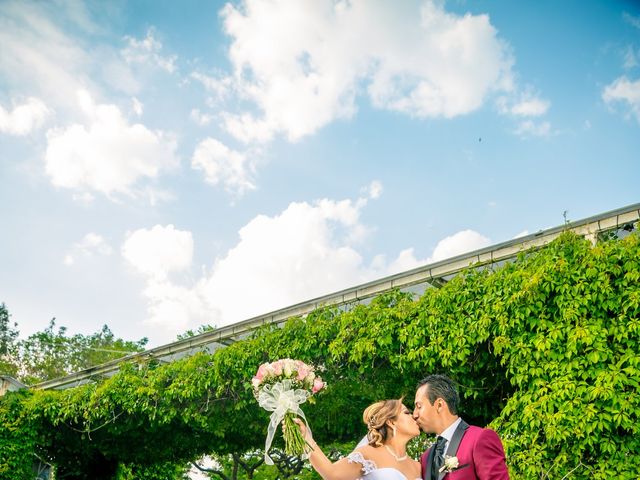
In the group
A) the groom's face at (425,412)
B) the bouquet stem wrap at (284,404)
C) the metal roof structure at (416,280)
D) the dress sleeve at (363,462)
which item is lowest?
the dress sleeve at (363,462)

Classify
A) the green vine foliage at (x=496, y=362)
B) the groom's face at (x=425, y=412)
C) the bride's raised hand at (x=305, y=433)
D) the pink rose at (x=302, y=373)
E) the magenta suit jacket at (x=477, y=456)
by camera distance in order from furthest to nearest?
the green vine foliage at (x=496, y=362)
the pink rose at (x=302, y=373)
the bride's raised hand at (x=305, y=433)
the groom's face at (x=425, y=412)
the magenta suit jacket at (x=477, y=456)

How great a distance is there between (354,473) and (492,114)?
790cm

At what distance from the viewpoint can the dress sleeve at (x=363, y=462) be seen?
407cm

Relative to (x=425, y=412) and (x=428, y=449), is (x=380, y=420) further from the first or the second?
(x=425, y=412)

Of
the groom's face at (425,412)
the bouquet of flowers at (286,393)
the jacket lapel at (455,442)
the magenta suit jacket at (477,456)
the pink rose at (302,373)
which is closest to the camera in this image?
the magenta suit jacket at (477,456)

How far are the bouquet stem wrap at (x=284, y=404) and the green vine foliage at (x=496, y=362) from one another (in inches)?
147

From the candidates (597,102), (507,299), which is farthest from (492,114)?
(507,299)

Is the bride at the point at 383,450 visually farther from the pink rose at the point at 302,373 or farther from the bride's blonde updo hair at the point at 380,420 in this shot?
the pink rose at the point at 302,373

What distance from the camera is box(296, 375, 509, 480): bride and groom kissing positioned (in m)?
3.44

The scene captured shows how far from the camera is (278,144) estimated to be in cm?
1199

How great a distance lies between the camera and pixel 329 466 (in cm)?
387

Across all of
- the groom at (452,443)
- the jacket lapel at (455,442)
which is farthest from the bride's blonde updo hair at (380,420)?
the jacket lapel at (455,442)

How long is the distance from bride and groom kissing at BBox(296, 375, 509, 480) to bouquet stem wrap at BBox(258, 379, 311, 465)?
17 centimetres

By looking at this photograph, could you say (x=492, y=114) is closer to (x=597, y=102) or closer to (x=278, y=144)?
(x=597, y=102)
